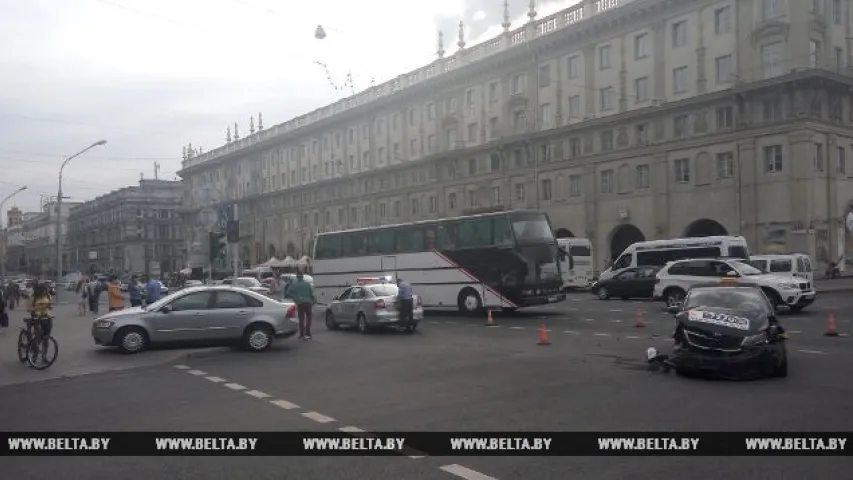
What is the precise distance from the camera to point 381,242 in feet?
100

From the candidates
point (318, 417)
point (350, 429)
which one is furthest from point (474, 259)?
point (350, 429)

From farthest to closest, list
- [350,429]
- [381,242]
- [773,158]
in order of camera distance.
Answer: [773,158] → [381,242] → [350,429]

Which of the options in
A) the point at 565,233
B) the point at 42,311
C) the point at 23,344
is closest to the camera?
the point at 42,311

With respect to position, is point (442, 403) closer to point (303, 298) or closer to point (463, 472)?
point (463, 472)

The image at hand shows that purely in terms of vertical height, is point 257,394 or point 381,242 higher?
point 381,242

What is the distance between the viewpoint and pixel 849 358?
13.6 meters

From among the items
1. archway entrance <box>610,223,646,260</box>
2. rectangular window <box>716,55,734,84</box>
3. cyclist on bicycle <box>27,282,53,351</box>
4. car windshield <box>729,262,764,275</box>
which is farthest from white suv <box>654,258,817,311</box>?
archway entrance <box>610,223,646,260</box>

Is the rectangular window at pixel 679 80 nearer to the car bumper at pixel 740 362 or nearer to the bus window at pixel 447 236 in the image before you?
the bus window at pixel 447 236

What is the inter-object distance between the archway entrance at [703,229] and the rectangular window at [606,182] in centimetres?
672

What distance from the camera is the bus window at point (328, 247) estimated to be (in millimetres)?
33000

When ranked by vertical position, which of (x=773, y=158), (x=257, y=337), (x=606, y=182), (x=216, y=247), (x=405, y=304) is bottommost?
(x=257, y=337)

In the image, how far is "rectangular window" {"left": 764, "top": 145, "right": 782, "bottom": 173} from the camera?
4303 cm

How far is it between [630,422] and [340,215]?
73.5 metres

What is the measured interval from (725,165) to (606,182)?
9137 millimetres
